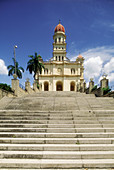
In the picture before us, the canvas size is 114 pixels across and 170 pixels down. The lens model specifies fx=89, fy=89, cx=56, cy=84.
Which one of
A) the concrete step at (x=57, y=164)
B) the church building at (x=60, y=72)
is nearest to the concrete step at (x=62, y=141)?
the concrete step at (x=57, y=164)

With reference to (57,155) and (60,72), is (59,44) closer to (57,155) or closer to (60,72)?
(60,72)

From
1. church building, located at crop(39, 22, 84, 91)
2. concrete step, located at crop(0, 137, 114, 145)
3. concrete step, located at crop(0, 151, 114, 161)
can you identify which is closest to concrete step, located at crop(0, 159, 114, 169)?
concrete step, located at crop(0, 151, 114, 161)

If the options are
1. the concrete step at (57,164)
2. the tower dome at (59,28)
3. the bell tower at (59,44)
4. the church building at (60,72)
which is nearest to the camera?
the concrete step at (57,164)

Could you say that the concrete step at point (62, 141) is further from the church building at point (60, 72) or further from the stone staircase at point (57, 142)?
the church building at point (60, 72)

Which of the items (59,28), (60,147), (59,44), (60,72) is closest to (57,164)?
(60,147)

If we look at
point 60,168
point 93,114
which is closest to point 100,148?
point 60,168

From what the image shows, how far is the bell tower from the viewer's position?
3572 centimetres

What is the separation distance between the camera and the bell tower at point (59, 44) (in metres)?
35.7

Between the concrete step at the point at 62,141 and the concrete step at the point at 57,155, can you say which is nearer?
the concrete step at the point at 57,155

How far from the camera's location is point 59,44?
36.6m

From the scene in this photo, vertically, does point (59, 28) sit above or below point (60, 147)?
above

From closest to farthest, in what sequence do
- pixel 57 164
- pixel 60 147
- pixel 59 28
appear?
pixel 57 164 < pixel 60 147 < pixel 59 28

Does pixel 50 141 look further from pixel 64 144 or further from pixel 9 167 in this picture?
pixel 9 167

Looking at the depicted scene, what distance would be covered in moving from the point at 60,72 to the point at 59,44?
38.9ft
